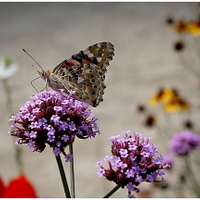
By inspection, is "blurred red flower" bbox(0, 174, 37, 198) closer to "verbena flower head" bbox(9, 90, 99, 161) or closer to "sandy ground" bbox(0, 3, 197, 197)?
"verbena flower head" bbox(9, 90, 99, 161)

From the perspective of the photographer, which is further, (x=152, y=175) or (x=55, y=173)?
(x=55, y=173)

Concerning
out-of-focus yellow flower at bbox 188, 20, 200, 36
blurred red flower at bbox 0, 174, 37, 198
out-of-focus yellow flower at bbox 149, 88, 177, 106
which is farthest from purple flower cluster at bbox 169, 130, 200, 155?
blurred red flower at bbox 0, 174, 37, 198

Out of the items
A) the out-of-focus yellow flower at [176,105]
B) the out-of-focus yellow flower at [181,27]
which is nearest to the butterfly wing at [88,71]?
the out-of-focus yellow flower at [176,105]

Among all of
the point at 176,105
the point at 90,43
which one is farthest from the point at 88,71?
the point at 90,43

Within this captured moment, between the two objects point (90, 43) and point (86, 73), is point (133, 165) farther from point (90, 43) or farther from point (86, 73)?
point (90, 43)

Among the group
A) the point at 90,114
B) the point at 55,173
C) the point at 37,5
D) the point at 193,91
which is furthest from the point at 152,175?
the point at 37,5

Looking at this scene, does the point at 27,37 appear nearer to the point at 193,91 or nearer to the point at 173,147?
the point at 193,91
